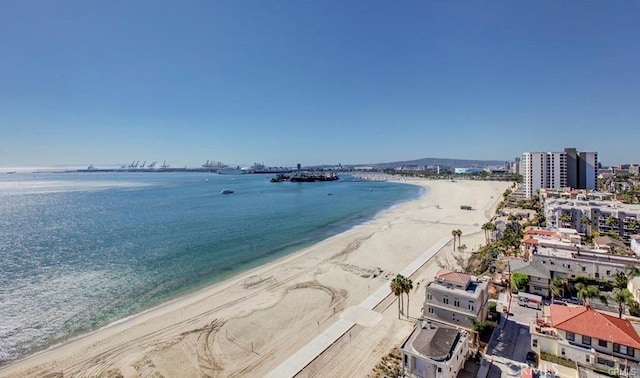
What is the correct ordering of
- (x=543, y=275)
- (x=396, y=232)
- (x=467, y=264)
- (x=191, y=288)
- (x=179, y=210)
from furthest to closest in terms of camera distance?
1. (x=179, y=210)
2. (x=396, y=232)
3. (x=467, y=264)
4. (x=191, y=288)
5. (x=543, y=275)

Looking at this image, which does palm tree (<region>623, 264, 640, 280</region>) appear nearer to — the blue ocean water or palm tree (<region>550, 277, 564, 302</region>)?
palm tree (<region>550, 277, 564, 302</region>)

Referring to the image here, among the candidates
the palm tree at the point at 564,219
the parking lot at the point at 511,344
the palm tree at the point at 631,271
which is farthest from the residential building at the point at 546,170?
the parking lot at the point at 511,344

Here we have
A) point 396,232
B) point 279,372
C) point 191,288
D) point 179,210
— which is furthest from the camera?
point 179,210

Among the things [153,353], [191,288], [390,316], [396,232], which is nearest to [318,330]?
[390,316]

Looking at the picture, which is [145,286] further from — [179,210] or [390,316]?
[179,210]

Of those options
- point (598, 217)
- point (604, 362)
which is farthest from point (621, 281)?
point (598, 217)

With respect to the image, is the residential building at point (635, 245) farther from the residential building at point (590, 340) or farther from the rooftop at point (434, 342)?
the rooftop at point (434, 342)

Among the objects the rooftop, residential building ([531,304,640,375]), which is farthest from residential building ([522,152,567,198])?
the rooftop
